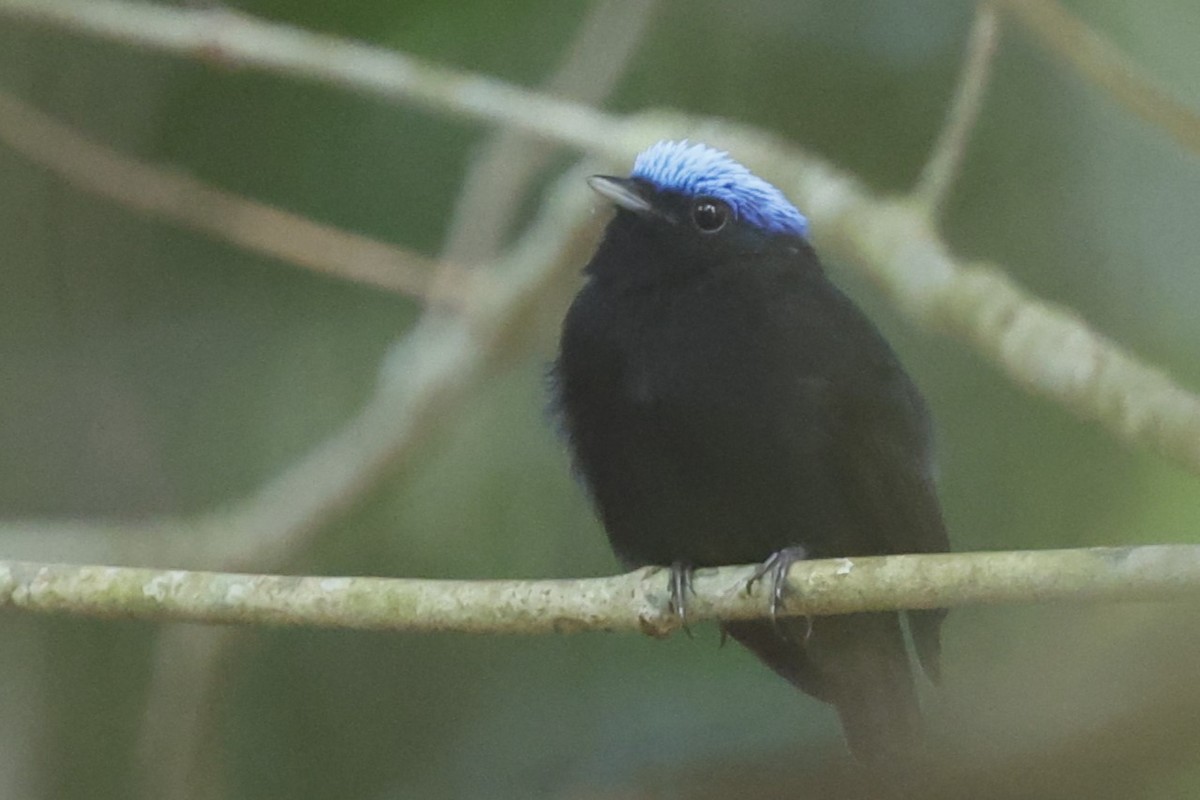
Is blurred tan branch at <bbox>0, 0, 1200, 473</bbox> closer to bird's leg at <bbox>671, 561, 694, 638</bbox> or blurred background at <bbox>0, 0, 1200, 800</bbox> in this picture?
blurred background at <bbox>0, 0, 1200, 800</bbox>

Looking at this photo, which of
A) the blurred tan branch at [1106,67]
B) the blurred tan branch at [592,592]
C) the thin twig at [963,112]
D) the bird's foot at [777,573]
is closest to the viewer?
the blurred tan branch at [592,592]

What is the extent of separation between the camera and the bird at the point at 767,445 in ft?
4.87

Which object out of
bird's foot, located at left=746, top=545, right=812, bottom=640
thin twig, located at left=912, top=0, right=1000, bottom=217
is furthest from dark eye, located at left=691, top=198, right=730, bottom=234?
bird's foot, located at left=746, top=545, right=812, bottom=640

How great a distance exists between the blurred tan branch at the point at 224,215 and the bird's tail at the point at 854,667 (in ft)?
2.53

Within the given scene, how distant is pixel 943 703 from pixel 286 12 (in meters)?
1.33

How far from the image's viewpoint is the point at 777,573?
134cm

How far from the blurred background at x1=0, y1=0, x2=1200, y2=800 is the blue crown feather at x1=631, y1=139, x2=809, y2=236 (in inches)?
6.4

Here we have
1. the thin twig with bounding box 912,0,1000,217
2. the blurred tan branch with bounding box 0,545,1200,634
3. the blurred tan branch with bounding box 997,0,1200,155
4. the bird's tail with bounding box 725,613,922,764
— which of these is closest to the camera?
the blurred tan branch with bounding box 0,545,1200,634

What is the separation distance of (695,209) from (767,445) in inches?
13.4

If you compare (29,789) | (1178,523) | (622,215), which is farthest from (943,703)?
(29,789)

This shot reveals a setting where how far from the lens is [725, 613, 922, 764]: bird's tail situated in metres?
1.47

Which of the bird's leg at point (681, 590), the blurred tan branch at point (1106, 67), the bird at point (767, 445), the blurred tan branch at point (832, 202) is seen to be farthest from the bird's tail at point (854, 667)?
the blurred tan branch at point (1106, 67)

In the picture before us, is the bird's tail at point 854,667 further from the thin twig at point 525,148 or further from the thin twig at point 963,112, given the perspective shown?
the thin twig at point 525,148

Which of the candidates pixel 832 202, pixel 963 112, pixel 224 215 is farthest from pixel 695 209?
pixel 224 215
